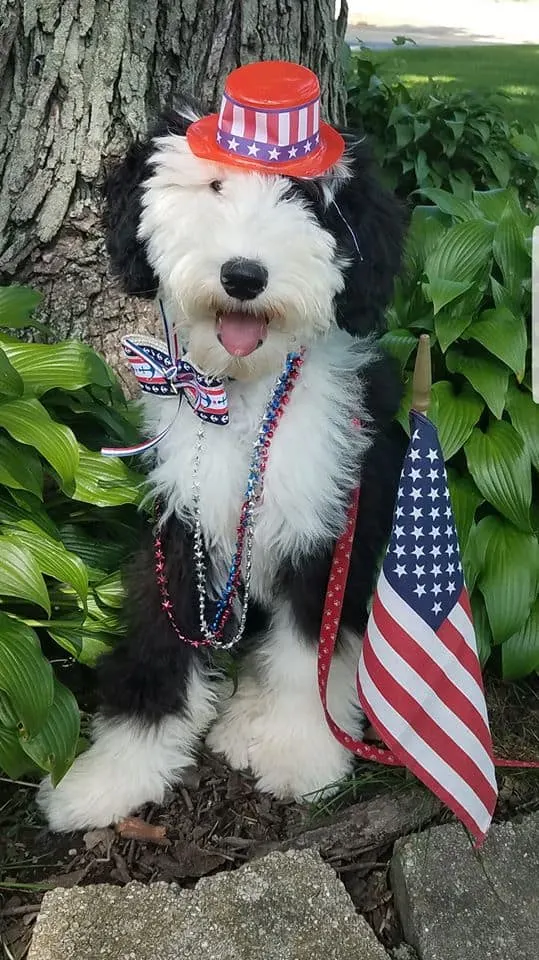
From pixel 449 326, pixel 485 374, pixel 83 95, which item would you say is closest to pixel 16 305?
pixel 83 95

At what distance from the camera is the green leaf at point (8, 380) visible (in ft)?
7.52

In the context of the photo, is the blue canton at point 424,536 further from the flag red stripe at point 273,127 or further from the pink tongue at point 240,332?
the flag red stripe at point 273,127

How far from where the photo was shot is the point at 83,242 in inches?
118

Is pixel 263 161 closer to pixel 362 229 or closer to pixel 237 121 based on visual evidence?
pixel 237 121

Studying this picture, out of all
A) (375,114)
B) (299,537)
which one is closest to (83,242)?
(299,537)

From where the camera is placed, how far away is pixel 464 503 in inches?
106

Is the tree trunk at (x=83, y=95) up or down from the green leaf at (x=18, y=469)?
up

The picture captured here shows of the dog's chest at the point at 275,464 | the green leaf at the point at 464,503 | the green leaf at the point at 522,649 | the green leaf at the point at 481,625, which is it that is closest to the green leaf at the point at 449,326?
the green leaf at the point at 464,503

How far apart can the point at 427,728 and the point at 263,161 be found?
1379mm

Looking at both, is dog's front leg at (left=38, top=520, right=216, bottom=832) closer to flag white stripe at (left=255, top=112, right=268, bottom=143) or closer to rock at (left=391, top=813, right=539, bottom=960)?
rock at (left=391, top=813, right=539, bottom=960)

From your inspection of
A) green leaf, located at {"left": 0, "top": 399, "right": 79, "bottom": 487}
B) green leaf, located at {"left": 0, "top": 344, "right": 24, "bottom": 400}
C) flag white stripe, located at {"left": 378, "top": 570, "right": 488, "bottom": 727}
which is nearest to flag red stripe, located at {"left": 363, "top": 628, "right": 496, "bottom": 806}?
flag white stripe, located at {"left": 378, "top": 570, "right": 488, "bottom": 727}

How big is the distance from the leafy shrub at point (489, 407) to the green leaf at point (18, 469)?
1024 mm

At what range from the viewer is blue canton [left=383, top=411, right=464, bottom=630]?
2.16 meters

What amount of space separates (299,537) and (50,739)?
31.3 inches
